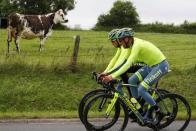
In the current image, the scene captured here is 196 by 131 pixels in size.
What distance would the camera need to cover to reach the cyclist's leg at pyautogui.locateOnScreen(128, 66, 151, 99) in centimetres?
1141

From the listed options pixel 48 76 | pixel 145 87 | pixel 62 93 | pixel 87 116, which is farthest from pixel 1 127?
pixel 48 76

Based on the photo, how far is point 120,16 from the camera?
7862 cm

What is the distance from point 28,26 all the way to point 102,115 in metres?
9.52

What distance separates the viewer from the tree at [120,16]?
75750 mm

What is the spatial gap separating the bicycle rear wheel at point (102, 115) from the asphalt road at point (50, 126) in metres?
0.76

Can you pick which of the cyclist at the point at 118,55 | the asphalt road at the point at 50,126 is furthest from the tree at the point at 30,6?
the cyclist at the point at 118,55

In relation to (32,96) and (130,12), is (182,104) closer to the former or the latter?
(32,96)

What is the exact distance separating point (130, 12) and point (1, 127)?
219ft

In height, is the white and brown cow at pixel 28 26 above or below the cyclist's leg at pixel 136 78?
below

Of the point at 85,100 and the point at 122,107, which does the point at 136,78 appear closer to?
the point at 122,107

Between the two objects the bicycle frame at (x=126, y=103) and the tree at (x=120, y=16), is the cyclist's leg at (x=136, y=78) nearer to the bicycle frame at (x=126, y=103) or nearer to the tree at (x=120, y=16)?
the bicycle frame at (x=126, y=103)

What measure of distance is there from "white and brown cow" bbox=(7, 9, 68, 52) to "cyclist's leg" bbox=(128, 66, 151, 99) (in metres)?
9.30

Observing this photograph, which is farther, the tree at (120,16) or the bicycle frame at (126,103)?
the tree at (120,16)

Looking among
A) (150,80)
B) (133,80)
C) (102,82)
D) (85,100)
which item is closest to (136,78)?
(133,80)
